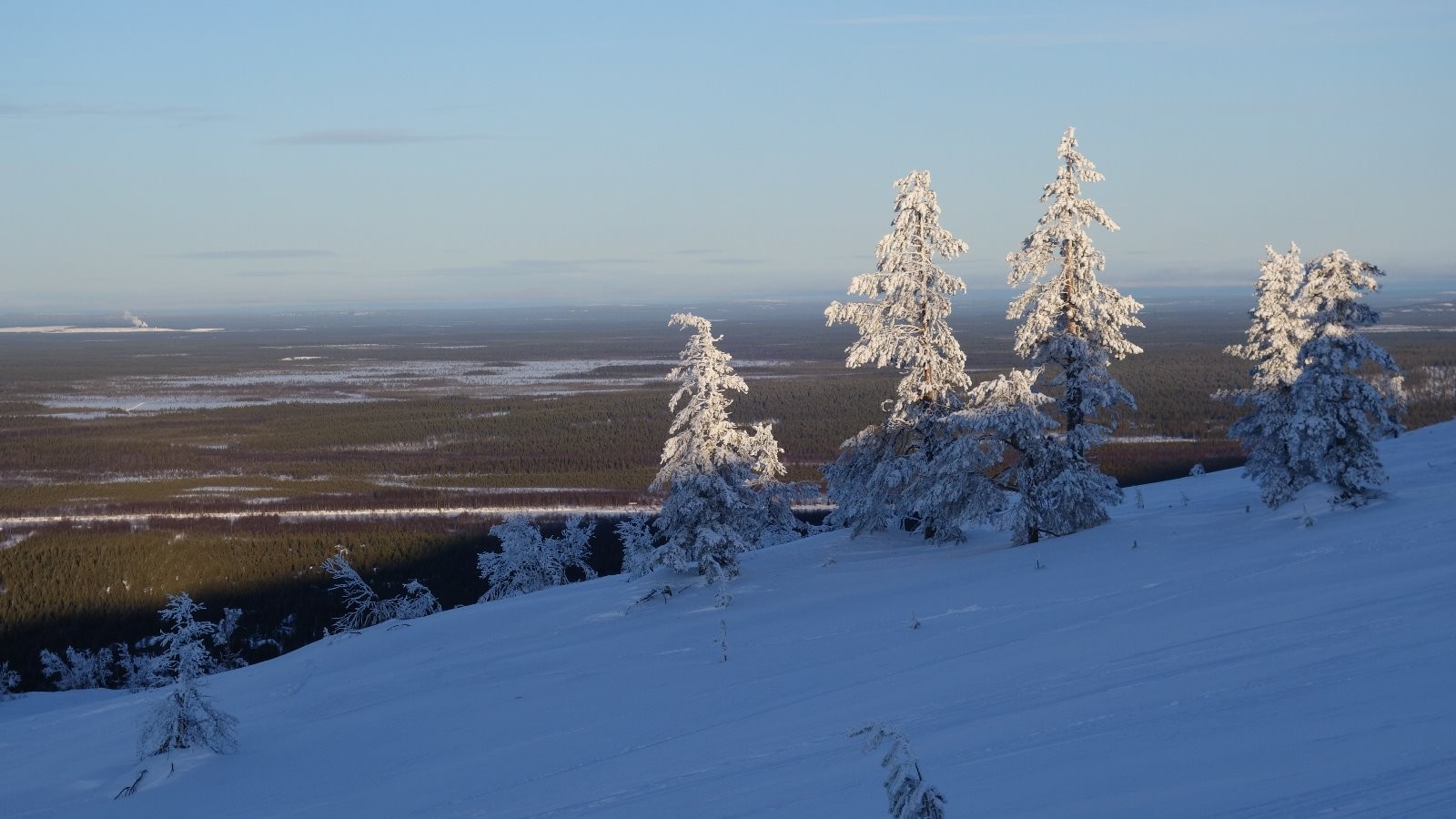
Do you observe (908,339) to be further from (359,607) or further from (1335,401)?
(359,607)

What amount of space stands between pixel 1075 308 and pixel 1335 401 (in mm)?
4756

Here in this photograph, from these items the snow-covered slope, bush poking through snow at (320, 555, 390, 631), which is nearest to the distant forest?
bush poking through snow at (320, 555, 390, 631)

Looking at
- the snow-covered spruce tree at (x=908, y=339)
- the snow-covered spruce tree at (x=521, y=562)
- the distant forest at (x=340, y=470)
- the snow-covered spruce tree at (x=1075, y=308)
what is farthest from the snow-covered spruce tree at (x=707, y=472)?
the distant forest at (x=340, y=470)

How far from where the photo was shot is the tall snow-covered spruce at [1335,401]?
16453 millimetres

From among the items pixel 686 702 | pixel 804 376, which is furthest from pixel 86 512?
pixel 804 376

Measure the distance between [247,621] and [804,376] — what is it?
9476cm

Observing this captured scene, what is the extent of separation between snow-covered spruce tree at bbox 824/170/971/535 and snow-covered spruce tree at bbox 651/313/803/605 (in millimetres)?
2696

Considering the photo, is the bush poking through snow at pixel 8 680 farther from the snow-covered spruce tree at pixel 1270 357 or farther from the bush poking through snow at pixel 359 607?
the snow-covered spruce tree at pixel 1270 357

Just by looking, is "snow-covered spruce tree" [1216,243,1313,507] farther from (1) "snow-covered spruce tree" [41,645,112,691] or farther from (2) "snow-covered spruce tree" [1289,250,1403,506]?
(1) "snow-covered spruce tree" [41,645,112,691]

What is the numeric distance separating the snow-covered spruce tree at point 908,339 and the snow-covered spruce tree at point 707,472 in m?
2.70

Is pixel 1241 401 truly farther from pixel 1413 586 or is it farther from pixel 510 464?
pixel 510 464

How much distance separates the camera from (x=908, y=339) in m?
20.9

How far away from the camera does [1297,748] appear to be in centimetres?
697

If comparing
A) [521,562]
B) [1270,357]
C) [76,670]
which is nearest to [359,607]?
[521,562]
